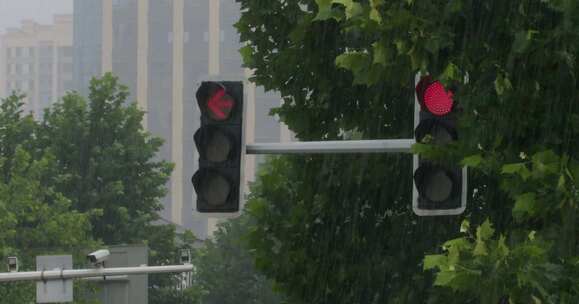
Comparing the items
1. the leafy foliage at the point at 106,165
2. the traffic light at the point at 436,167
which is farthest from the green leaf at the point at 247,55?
the leafy foliage at the point at 106,165

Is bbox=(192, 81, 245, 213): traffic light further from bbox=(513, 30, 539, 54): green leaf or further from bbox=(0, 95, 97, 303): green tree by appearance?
bbox=(0, 95, 97, 303): green tree

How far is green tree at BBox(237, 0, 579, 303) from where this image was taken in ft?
28.0

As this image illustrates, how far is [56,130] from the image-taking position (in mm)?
52438

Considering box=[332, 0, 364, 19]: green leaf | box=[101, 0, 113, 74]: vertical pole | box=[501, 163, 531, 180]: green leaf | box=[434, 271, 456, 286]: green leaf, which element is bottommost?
box=[434, 271, 456, 286]: green leaf

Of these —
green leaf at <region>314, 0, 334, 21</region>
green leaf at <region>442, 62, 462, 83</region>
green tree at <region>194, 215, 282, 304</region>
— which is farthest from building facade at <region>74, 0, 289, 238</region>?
green leaf at <region>442, 62, 462, 83</region>

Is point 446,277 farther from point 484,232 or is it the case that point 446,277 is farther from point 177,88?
point 177,88

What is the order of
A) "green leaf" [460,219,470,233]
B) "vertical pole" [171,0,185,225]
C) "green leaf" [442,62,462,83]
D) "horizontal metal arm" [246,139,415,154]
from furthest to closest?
"vertical pole" [171,0,185,225]
"green leaf" [442,62,462,83]
"horizontal metal arm" [246,139,415,154]
"green leaf" [460,219,470,233]

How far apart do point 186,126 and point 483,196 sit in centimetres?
13830

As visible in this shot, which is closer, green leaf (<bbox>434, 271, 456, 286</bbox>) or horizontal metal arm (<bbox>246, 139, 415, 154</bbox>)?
green leaf (<bbox>434, 271, 456, 286</bbox>)

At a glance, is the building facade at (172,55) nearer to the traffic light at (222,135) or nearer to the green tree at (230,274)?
the green tree at (230,274)

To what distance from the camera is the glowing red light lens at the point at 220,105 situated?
873 centimetres

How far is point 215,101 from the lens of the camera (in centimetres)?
876

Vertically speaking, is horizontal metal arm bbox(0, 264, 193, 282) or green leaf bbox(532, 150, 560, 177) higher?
green leaf bbox(532, 150, 560, 177)

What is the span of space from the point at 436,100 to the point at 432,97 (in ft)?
0.10
